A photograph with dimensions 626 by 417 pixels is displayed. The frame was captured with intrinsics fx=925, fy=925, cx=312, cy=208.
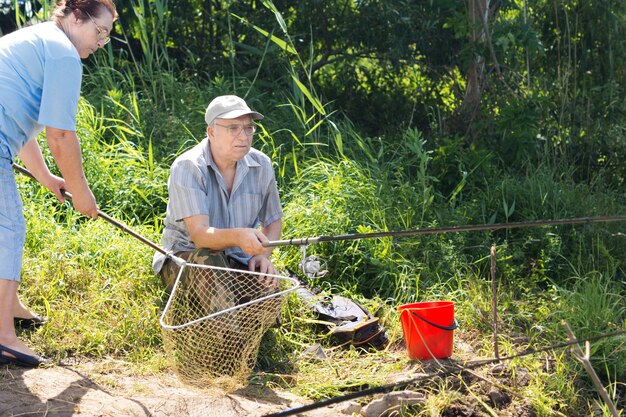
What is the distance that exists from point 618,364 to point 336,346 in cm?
139

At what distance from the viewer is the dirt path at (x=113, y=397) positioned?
3.71m

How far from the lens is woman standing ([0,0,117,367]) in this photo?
12.2 feet

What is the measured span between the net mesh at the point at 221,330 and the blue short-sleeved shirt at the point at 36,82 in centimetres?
87

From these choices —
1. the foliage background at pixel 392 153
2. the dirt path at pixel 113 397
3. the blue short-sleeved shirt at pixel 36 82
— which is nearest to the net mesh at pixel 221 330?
the dirt path at pixel 113 397

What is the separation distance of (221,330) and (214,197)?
715 millimetres

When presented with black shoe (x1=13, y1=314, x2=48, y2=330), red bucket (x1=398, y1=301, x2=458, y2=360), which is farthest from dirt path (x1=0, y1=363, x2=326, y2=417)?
red bucket (x1=398, y1=301, x2=458, y2=360)

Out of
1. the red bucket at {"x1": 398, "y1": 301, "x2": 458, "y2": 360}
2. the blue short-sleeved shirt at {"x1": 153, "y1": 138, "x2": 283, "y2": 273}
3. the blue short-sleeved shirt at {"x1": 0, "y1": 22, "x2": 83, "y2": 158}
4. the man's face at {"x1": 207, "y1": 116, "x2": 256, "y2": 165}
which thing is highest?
the blue short-sleeved shirt at {"x1": 0, "y1": 22, "x2": 83, "y2": 158}

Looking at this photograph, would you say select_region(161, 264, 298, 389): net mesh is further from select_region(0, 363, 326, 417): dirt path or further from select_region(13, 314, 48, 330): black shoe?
select_region(13, 314, 48, 330): black shoe

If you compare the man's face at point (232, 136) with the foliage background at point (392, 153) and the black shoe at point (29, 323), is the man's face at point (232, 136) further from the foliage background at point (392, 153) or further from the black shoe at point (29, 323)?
the black shoe at point (29, 323)

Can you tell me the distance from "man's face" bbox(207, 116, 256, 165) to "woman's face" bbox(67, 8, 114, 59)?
2.31 feet

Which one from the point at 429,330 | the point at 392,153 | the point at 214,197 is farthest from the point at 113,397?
the point at 392,153

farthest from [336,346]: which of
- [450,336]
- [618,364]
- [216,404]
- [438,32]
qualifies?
[438,32]

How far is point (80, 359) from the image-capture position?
4359 millimetres

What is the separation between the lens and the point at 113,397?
12.9ft
